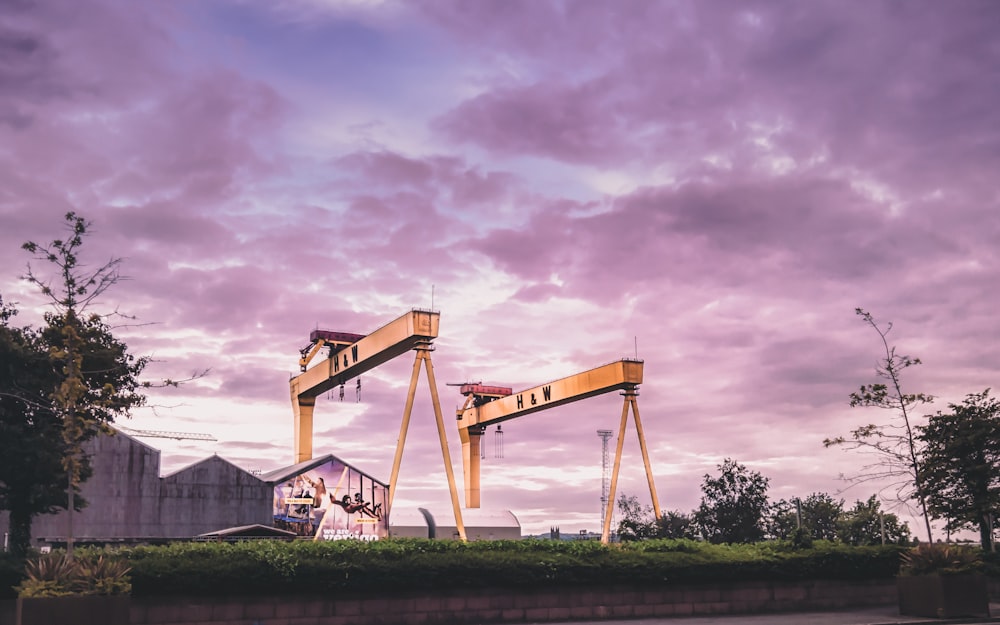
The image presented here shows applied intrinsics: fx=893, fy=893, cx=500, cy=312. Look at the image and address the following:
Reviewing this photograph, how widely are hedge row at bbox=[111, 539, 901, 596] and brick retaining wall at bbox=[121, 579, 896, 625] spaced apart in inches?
9.0

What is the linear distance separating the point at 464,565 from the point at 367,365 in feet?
69.0

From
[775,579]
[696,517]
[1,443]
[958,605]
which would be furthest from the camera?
[696,517]

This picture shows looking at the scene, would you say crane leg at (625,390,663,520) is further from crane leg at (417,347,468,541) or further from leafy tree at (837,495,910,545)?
leafy tree at (837,495,910,545)

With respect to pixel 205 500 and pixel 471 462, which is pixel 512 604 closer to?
pixel 205 500

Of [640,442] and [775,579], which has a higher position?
[640,442]

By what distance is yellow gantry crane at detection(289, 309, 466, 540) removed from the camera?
113 ft

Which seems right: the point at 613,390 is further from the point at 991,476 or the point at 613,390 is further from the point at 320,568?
the point at 320,568

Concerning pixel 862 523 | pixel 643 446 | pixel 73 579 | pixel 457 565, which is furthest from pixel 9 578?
pixel 862 523

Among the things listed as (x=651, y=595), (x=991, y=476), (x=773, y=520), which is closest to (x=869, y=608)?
(x=651, y=595)

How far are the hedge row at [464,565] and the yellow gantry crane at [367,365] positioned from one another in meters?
9.49

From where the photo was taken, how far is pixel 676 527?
38.8 metres

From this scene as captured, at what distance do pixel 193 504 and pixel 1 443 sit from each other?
17.6 metres

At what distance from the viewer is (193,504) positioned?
50.8m

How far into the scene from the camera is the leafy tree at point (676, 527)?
38.6 metres
